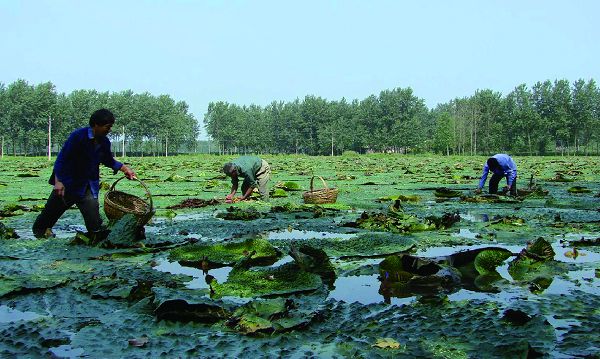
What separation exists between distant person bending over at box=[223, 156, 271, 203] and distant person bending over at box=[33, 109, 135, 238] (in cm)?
351

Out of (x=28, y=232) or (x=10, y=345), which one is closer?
(x=10, y=345)

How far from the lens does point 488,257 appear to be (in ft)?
13.3

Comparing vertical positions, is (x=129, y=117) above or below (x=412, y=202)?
above

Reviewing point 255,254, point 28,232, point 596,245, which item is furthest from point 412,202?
point 28,232

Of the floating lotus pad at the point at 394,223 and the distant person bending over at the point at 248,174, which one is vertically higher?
the distant person bending over at the point at 248,174

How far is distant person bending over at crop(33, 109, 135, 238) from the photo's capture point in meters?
5.64

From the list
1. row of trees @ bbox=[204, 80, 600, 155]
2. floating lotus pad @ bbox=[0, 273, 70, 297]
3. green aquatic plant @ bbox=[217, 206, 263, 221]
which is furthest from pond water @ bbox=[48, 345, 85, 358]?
row of trees @ bbox=[204, 80, 600, 155]

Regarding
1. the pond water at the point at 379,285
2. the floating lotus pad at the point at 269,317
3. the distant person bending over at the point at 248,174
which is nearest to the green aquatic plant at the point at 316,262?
the pond water at the point at 379,285

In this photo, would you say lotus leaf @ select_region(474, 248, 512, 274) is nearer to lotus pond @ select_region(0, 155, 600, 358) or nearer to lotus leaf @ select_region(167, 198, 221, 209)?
lotus pond @ select_region(0, 155, 600, 358)

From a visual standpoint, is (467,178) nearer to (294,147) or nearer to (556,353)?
(556,353)

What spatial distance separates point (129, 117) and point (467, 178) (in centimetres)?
6283

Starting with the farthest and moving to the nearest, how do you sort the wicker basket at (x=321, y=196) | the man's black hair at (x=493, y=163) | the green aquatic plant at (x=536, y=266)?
the man's black hair at (x=493, y=163) < the wicker basket at (x=321, y=196) < the green aquatic plant at (x=536, y=266)

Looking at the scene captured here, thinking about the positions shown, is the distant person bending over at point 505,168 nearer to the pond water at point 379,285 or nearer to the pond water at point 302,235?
the pond water at point 302,235

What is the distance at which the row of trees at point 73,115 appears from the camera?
62375 millimetres
